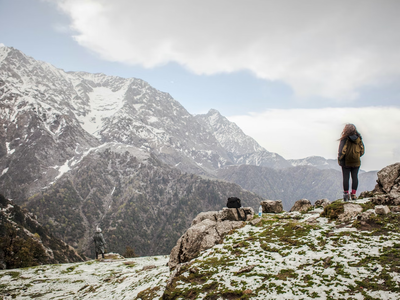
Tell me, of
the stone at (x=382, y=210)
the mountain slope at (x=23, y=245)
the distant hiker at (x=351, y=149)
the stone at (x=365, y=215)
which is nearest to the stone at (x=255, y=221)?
the stone at (x=365, y=215)

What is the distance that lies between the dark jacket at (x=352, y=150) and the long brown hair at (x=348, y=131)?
28cm

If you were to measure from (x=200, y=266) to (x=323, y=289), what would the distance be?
9.01m

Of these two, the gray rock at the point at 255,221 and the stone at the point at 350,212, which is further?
the gray rock at the point at 255,221

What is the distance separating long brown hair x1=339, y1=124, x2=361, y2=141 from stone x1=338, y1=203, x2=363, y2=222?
5863mm

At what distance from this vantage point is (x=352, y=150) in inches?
786

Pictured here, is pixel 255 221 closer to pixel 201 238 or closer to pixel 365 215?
pixel 201 238

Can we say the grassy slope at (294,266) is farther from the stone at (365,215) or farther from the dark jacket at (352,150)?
the dark jacket at (352,150)

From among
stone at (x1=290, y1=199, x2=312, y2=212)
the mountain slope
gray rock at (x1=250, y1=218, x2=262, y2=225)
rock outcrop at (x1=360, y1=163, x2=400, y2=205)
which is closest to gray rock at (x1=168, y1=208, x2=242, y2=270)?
gray rock at (x1=250, y1=218, x2=262, y2=225)

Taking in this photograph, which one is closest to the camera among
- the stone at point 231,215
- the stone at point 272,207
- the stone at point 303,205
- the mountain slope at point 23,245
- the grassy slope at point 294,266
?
the grassy slope at point 294,266

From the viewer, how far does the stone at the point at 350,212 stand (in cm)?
1892

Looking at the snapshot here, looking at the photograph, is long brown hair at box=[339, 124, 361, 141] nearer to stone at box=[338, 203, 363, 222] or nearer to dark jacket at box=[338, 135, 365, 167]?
dark jacket at box=[338, 135, 365, 167]

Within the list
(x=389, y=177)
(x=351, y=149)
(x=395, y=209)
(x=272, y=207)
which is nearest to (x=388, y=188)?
(x=389, y=177)

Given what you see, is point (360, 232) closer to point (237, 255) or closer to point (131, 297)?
point (237, 255)

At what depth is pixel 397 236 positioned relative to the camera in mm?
14594
